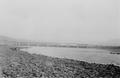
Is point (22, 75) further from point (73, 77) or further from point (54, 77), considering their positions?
point (73, 77)

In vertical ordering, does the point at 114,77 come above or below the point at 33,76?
below

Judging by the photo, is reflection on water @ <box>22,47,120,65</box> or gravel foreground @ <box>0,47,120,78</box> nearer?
gravel foreground @ <box>0,47,120,78</box>

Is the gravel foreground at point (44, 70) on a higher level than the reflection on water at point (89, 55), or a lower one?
higher

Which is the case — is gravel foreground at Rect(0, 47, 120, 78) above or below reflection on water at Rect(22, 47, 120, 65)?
above

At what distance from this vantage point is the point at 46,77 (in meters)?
8.72

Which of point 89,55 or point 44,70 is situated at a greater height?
point 44,70

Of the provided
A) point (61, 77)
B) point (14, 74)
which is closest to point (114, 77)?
point (61, 77)

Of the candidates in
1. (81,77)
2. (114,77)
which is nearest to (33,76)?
(81,77)

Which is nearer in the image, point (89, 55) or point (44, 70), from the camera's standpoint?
point (44, 70)

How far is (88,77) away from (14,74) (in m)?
5.00

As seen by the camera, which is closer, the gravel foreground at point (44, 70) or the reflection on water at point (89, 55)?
the gravel foreground at point (44, 70)

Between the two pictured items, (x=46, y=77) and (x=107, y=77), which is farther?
(x=107, y=77)

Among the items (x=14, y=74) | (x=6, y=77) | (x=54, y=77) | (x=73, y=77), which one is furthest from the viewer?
(x=73, y=77)

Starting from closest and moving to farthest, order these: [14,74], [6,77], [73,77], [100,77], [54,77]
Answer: [6,77] → [14,74] → [54,77] → [73,77] → [100,77]
